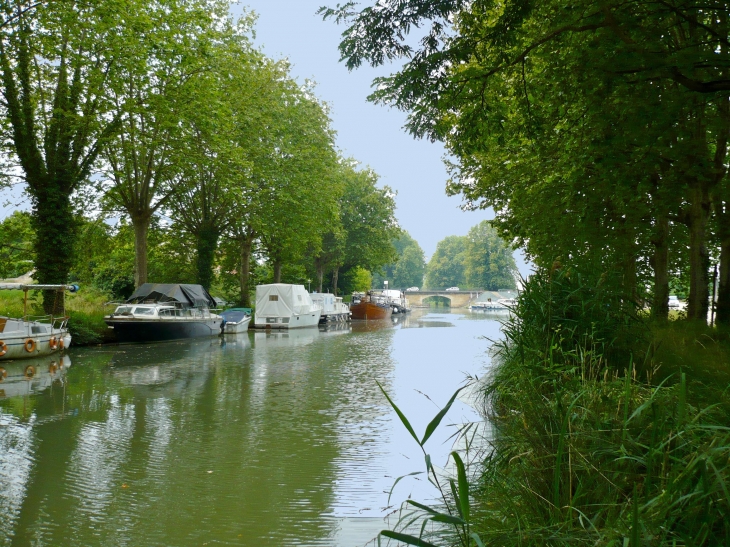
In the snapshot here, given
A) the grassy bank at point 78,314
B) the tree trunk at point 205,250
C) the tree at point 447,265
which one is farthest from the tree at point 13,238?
the tree at point 447,265

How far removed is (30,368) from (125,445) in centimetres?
967

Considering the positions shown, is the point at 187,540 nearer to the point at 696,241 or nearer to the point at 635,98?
the point at 635,98

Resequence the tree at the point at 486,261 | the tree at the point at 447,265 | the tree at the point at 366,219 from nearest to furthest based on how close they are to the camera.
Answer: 1. the tree at the point at 366,219
2. the tree at the point at 486,261
3. the tree at the point at 447,265

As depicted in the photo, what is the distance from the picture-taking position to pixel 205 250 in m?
32.3

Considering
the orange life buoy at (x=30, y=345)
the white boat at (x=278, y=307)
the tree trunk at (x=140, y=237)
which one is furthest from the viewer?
the white boat at (x=278, y=307)

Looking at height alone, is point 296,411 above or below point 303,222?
below

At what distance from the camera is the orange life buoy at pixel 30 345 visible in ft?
59.2

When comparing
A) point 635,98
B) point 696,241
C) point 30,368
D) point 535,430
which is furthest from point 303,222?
point 535,430

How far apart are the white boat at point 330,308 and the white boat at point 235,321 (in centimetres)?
911

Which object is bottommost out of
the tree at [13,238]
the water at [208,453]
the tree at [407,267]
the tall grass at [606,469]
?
the water at [208,453]

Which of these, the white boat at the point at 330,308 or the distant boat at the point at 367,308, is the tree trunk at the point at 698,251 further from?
the distant boat at the point at 367,308

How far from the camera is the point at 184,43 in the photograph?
23.0 meters

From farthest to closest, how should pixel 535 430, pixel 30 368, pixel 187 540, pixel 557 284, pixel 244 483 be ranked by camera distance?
pixel 30 368
pixel 557 284
pixel 244 483
pixel 187 540
pixel 535 430

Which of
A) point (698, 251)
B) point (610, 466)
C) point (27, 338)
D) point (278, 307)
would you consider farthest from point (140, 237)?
point (610, 466)
